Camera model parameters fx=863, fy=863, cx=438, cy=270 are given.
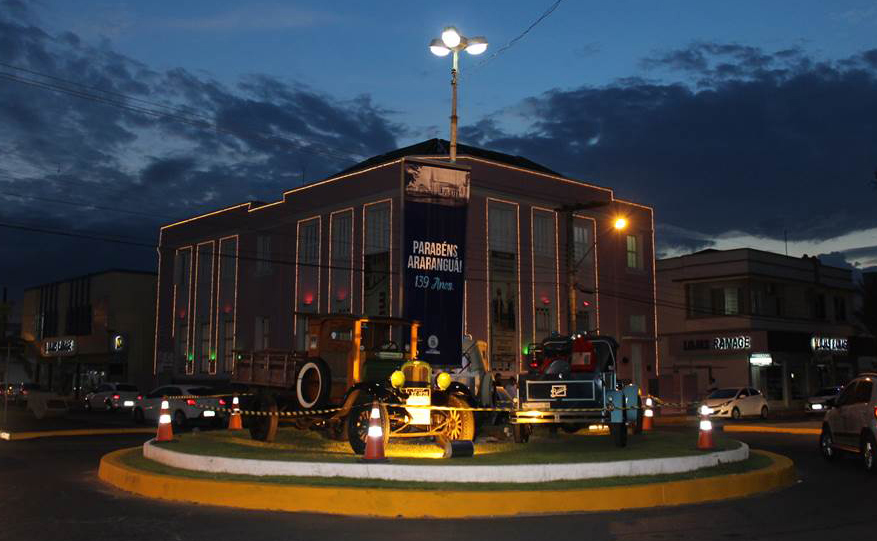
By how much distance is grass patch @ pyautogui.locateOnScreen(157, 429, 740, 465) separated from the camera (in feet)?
40.5

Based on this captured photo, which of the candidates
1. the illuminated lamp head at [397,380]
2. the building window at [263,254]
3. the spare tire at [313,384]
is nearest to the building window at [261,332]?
the building window at [263,254]

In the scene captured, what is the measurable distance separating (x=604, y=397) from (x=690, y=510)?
6.04 meters

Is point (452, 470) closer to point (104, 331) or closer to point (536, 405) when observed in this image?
point (536, 405)

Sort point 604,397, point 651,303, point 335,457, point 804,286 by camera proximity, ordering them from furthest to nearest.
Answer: point 804,286 → point 651,303 → point 604,397 → point 335,457

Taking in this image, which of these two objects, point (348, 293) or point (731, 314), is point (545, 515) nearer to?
point (348, 293)

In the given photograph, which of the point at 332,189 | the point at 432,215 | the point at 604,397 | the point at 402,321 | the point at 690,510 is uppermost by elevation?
the point at 332,189

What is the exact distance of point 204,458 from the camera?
11922mm

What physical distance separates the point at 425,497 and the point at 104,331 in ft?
177

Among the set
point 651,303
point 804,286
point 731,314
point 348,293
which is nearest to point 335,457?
point 348,293

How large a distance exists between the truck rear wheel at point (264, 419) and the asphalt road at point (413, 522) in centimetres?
424

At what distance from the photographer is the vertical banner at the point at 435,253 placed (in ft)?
56.7

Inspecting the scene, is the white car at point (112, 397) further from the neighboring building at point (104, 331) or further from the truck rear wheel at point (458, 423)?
the truck rear wheel at point (458, 423)

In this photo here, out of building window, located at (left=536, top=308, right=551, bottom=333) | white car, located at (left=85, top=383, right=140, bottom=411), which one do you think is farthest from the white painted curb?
white car, located at (left=85, top=383, right=140, bottom=411)

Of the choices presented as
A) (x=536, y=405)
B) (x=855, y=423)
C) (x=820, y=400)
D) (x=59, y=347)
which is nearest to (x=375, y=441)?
(x=536, y=405)
